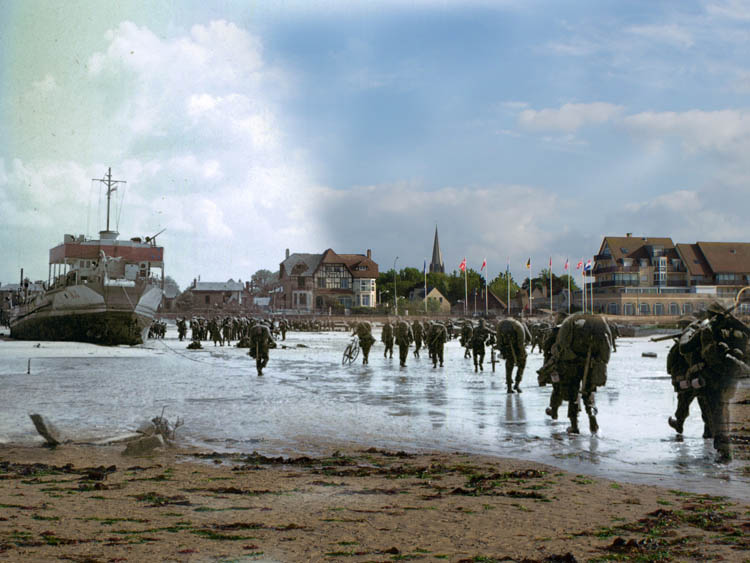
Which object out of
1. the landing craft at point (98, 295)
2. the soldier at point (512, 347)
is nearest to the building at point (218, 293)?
the landing craft at point (98, 295)

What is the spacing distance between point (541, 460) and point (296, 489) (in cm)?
306

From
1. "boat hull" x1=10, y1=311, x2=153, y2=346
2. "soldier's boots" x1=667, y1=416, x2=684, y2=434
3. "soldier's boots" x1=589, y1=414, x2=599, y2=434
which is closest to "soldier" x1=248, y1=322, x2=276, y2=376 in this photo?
"soldier's boots" x1=589, y1=414, x2=599, y2=434

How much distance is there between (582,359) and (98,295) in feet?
131

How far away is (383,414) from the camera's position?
1252 centimetres

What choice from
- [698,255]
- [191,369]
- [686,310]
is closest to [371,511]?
[191,369]

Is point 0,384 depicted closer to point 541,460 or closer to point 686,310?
point 541,460

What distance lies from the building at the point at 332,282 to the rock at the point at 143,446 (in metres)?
104

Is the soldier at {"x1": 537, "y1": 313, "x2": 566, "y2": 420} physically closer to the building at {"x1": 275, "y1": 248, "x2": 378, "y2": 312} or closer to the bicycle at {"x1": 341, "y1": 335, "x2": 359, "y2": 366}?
the bicycle at {"x1": 341, "y1": 335, "x2": 359, "y2": 366}

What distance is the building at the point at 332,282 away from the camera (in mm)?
115062

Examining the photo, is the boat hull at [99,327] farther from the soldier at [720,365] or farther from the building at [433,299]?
the building at [433,299]

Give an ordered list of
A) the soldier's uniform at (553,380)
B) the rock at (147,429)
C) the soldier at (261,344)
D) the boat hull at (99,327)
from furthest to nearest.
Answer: the boat hull at (99,327) → the soldier at (261,344) → the soldier's uniform at (553,380) → the rock at (147,429)

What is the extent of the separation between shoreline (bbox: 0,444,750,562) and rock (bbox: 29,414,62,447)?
0.74m

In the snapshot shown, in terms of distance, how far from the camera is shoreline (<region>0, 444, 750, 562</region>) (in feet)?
15.8

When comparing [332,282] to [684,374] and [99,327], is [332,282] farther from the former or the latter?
[684,374]
